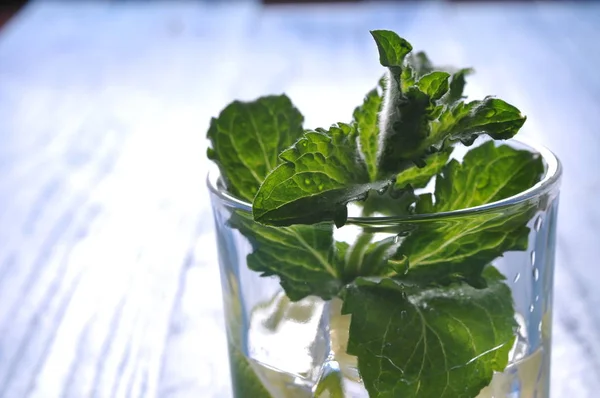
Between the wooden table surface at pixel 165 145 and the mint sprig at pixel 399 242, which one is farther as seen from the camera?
the wooden table surface at pixel 165 145

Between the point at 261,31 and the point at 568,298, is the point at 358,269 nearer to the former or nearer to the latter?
the point at 568,298

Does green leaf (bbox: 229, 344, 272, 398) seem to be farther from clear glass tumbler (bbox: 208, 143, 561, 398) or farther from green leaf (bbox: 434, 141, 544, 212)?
green leaf (bbox: 434, 141, 544, 212)

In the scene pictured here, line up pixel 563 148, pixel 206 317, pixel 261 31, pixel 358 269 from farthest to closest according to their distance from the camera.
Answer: pixel 261 31
pixel 563 148
pixel 206 317
pixel 358 269

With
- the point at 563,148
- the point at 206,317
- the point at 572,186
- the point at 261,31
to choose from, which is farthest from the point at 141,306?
the point at 261,31

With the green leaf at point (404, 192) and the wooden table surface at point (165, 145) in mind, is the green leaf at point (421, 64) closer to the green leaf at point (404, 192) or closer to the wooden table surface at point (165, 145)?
the green leaf at point (404, 192)

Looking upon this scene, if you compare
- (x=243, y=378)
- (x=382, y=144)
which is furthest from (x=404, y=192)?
→ (x=243, y=378)

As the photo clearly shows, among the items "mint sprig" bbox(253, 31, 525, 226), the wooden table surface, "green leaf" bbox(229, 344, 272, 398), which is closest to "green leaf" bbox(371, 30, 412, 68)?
"mint sprig" bbox(253, 31, 525, 226)

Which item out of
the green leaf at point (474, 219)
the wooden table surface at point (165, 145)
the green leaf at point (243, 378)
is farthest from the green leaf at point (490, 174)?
the wooden table surface at point (165, 145)
